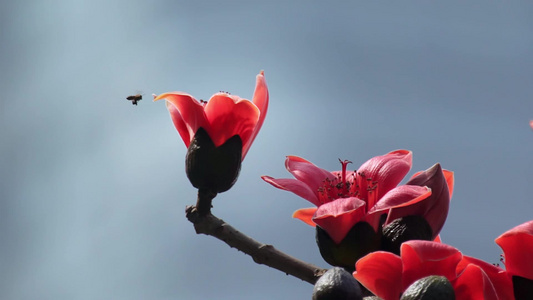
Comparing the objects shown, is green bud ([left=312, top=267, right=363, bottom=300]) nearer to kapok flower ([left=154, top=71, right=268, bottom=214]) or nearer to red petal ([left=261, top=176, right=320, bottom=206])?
red petal ([left=261, top=176, right=320, bottom=206])

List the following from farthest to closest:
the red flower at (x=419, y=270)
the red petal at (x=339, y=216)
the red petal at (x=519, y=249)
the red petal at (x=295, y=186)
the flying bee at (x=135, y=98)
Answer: the flying bee at (x=135, y=98) < the red petal at (x=295, y=186) < the red petal at (x=339, y=216) < the red petal at (x=519, y=249) < the red flower at (x=419, y=270)

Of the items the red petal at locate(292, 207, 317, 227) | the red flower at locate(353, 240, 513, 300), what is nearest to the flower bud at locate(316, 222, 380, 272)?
the red petal at locate(292, 207, 317, 227)

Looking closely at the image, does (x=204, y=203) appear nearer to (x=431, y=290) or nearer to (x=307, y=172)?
(x=307, y=172)

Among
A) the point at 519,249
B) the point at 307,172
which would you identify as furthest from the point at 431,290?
the point at 307,172

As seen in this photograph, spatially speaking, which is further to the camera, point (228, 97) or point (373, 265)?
point (228, 97)

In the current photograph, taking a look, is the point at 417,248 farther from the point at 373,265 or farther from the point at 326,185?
the point at 326,185

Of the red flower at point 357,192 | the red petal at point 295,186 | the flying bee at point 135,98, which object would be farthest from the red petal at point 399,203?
the flying bee at point 135,98

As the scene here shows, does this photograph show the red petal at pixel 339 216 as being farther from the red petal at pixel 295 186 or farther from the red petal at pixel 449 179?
the red petal at pixel 449 179

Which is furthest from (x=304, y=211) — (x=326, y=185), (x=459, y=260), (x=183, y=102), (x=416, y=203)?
(x=459, y=260)
